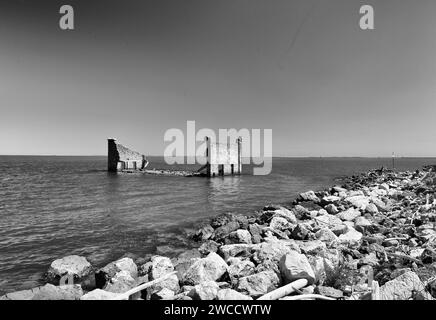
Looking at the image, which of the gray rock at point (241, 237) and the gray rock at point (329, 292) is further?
the gray rock at point (241, 237)

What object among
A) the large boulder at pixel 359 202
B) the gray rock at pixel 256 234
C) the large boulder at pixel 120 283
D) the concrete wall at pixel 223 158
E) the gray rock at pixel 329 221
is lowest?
the gray rock at pixel 256 234

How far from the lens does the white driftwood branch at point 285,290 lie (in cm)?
482

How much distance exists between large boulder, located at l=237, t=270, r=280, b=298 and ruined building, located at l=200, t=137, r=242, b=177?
33863 millimetres

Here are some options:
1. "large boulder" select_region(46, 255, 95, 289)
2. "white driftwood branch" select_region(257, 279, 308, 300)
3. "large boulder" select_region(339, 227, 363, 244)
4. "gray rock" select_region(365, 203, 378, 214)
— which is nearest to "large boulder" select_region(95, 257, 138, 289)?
"large boulder" select_region(46, 255, 95, 289)

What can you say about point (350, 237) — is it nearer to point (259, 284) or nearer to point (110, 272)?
point (259, 284)

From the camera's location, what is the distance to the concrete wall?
140 ft

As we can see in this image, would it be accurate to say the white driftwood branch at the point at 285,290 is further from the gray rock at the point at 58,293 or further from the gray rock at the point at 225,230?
the gray rock at the point at 225,230

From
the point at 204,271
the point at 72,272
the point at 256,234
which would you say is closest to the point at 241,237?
the point at 256,234

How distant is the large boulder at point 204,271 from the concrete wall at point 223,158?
108 ft

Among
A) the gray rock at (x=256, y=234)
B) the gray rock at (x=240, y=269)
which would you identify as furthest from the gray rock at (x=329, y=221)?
the gray rock at (x=240, y=269)

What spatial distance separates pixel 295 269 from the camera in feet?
18.0
